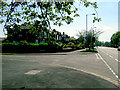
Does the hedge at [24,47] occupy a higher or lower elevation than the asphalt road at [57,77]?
higher

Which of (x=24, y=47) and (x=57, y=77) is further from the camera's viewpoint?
(x=24, y=47)

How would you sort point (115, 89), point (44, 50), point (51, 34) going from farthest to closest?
point (44, 50) → point (115, 89) → point (51, 34)

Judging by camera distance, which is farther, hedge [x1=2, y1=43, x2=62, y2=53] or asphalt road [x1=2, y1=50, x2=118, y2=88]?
hedge [x1=2, y1=43, x2=62, y2=53]

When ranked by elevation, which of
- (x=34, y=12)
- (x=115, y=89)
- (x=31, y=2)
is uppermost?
(x=31, y=2)

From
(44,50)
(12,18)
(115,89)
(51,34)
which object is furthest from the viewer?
(44,50)

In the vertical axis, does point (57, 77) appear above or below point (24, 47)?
below

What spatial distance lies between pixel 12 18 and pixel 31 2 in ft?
2.98

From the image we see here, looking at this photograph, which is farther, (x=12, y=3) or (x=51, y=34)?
(x=12, y=3)

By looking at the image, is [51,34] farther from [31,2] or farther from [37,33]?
[31,2]

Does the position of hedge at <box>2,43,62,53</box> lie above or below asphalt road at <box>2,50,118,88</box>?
above

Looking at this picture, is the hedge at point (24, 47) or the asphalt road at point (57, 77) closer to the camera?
the asphalt road at point (57, 77)

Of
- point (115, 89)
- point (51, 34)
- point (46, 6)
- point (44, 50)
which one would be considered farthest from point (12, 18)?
point (44, 50)

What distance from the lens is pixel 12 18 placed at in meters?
4.48

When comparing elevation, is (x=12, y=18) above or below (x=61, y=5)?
below
